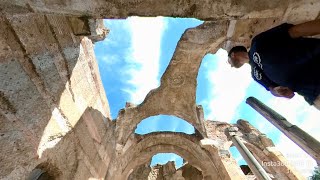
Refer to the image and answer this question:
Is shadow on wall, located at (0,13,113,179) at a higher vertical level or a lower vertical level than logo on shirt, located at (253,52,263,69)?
higher

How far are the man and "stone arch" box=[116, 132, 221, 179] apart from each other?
6.25m

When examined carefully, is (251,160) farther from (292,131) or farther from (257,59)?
(257,59)

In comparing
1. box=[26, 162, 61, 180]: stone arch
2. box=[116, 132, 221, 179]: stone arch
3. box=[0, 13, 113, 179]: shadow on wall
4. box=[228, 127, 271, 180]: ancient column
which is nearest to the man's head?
box=[0, 13, 113, 179]: shadow on wall

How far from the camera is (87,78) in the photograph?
4844 millimetres

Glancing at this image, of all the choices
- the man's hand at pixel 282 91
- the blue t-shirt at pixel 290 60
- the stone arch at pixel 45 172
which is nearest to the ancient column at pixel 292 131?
the man's hand at pixel 282 91

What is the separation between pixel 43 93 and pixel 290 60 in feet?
9.95

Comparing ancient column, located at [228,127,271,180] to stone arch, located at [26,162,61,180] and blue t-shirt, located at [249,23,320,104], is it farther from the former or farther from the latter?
stone arch, located at [26,162,61,180]

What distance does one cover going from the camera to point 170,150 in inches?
372

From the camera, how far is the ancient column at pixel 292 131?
8.62 feet

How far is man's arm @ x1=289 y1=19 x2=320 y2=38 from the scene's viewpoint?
6.29 ft

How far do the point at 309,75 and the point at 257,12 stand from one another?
76 centimetres

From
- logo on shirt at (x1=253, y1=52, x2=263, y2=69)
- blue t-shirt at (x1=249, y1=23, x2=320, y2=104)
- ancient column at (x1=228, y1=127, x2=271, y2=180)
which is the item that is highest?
ancient column at (x1=228, y1=127, x2=271, y2=180)

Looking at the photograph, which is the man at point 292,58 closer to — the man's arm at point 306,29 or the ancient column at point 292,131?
the man's arm at point 306,29

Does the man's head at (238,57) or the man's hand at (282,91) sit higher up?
the man's head at (238,57)
